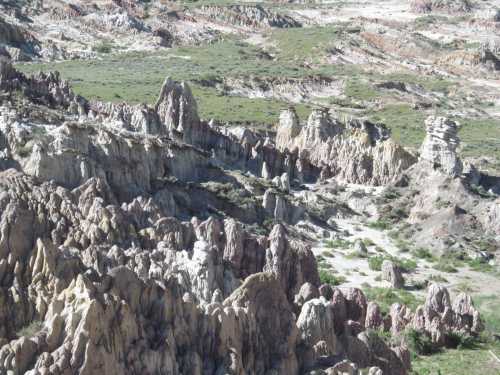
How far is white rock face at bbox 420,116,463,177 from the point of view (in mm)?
61906

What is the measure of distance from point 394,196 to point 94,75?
48342mm

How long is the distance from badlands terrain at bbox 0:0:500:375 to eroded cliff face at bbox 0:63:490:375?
2.5 inches

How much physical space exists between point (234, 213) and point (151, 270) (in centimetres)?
2388

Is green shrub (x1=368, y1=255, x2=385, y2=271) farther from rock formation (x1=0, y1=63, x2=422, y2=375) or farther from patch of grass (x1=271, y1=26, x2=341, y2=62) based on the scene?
patch of grass (x1=271, y1=26, x2=341, y2=62)

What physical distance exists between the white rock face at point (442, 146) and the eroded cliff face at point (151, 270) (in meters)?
13.1

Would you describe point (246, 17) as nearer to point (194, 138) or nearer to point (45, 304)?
point (194, 138)

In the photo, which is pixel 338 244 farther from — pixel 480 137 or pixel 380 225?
pixel 480 137

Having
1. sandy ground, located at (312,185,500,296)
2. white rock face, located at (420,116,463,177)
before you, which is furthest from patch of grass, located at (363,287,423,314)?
white rock face, located at (420,116,463,177)

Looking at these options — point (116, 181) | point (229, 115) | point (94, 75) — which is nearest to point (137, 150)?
point (116, 181)

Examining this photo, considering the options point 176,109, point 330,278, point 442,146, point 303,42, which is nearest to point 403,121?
point 442,146

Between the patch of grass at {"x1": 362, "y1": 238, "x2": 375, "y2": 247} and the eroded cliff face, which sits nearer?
the eroded cliff face

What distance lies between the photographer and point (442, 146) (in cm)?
6253

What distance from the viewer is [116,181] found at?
40594mm

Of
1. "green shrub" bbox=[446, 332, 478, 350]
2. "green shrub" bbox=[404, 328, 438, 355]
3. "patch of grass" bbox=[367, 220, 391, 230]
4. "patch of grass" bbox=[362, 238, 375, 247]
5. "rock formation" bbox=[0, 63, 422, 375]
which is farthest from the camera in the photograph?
"patch of grass" bbox=[367, 220, 391, 230]
